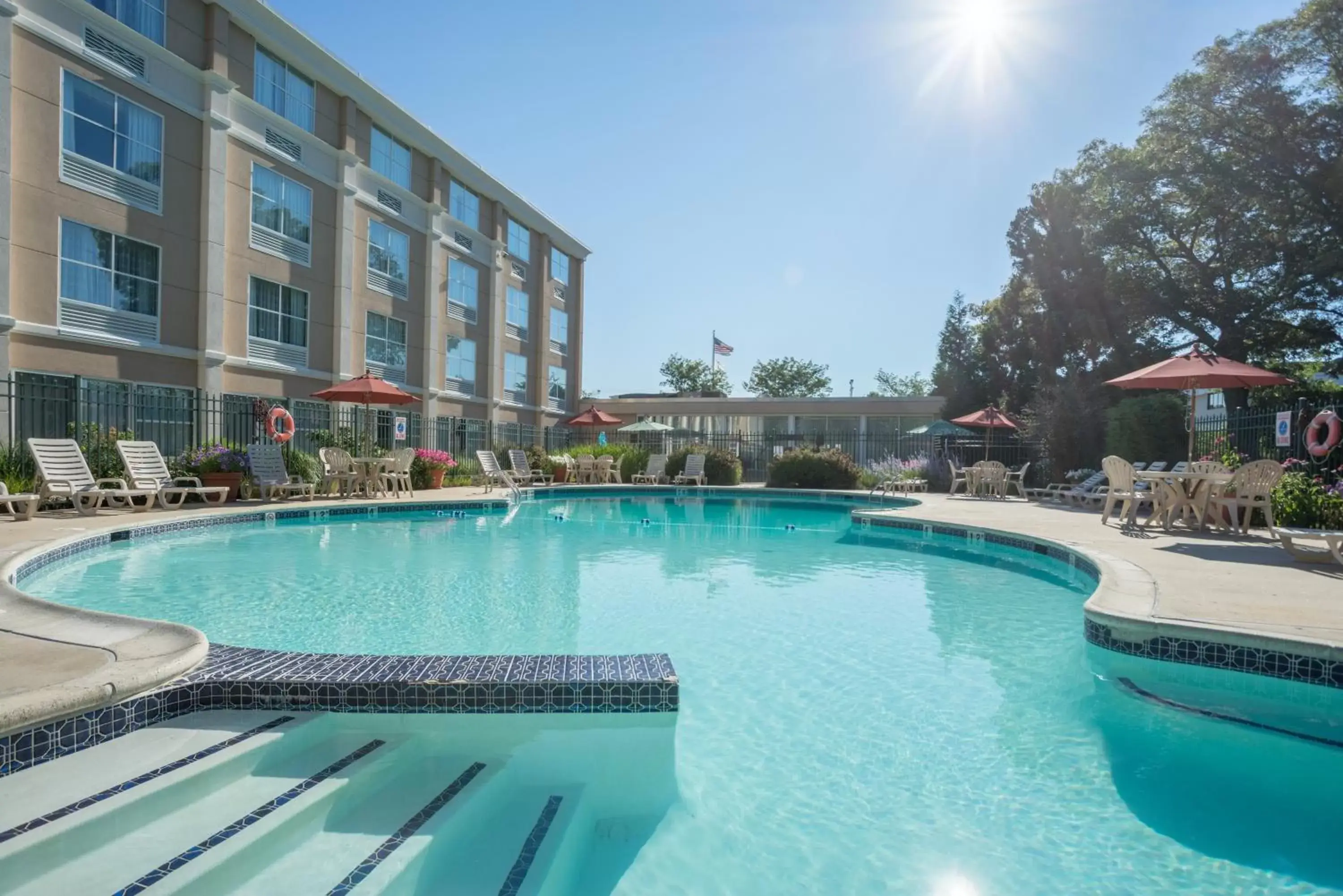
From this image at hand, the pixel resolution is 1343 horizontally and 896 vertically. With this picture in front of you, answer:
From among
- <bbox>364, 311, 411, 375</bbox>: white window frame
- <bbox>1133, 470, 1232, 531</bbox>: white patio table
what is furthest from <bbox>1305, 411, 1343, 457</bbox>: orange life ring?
<bbox>364, 311, 411, 375</bbox>: white window frame

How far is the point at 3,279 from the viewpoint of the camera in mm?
11156

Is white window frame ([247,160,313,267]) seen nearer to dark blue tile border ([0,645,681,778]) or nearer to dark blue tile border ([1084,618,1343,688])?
dark blue tile border ([0,645,681,778])

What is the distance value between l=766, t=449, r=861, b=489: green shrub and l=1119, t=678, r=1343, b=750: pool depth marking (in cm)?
1400

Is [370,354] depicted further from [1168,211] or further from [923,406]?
[1168,211]

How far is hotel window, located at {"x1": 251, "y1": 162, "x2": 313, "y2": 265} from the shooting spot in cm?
1591

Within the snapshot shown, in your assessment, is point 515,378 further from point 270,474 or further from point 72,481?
point 72,481

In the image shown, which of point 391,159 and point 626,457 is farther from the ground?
point 391,159

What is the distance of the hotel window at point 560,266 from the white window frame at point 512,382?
4035 millimetres

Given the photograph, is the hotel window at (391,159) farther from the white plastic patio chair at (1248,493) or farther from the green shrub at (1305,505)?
the green shrub at (1305,505)

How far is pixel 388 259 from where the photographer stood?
2017 centimetres

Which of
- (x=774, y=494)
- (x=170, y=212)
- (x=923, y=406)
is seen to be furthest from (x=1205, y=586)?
(x=923, y=406)

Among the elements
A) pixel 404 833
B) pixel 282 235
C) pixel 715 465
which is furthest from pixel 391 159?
pixel 404 833

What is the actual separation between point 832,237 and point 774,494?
6.47 meters

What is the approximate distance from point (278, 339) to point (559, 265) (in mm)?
14862
